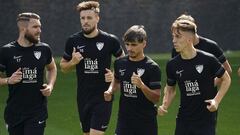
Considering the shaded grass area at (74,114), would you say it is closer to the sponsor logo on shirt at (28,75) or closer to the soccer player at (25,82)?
the soccer player at (25,82)

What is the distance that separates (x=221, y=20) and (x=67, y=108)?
17009mm

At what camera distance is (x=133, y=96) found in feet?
26.3

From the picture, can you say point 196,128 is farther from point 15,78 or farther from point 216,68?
point 15,78

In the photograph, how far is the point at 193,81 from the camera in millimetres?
7691

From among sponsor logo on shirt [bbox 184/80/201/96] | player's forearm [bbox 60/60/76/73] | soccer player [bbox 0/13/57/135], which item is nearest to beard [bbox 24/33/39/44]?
soccer player [bbox 0/13/57/135]

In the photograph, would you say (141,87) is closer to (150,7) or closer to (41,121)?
(41,121)

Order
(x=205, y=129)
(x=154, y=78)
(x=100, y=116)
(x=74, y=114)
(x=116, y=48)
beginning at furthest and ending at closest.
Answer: (x=74, y=114), (x=116, y=48), (x=100, y=116), (x=154, y=78), (x=205, y=129)

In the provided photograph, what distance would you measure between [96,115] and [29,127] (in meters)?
1.36

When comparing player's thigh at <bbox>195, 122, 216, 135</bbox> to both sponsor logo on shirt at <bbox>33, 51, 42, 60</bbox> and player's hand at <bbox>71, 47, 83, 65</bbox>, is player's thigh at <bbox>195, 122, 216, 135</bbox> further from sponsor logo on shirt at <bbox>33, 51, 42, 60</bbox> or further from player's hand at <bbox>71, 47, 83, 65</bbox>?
sponsor logo on shirt at <bbox>33, 51, 42, 60</bbox>

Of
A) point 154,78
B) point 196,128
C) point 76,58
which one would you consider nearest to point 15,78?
point 76,58

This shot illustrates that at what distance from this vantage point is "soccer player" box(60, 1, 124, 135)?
932 centimetres

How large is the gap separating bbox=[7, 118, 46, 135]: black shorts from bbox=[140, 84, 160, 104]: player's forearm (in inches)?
68.2

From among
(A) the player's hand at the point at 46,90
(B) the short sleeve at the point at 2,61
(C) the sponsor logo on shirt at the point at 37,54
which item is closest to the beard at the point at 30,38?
(C) the sponsor logo on shirt at the point at 37,54

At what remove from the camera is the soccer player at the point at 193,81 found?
300 inches
